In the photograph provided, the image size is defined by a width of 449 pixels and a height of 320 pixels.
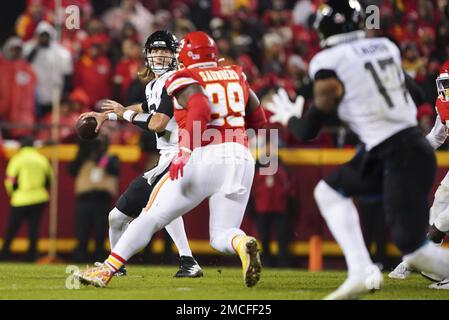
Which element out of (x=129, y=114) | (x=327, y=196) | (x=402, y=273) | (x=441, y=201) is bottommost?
(x=402, y=273)

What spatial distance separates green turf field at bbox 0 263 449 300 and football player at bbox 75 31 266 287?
21 centimetres

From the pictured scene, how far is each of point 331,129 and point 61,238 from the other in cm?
357

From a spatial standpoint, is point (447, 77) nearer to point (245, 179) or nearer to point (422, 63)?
point (245, 179)

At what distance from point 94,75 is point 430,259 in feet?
27.7

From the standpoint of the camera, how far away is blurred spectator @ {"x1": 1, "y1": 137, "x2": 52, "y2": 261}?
13.2 meters

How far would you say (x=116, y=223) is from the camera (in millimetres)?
8867

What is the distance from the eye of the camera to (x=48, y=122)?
14078mm

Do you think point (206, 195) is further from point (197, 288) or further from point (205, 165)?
point (197, 288)

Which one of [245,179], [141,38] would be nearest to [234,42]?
[141,38]

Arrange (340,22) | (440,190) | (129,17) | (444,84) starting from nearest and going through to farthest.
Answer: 1. (340,22)
2. (444,84)
3. (440,190)
4. (129,17)

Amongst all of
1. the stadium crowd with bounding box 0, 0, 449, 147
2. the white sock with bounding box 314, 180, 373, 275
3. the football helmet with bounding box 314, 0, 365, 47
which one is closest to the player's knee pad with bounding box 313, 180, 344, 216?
the white sock with bounding box 314, 180, 373, 275

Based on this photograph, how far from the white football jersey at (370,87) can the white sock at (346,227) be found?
38 centimetres

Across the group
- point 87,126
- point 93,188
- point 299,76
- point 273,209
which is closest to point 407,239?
point 87,126

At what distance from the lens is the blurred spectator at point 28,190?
43.2 ft
